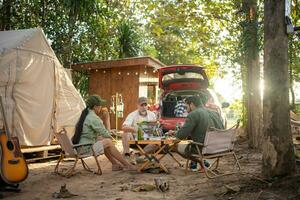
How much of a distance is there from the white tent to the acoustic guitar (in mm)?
2594

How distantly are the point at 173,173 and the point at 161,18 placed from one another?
6.39m

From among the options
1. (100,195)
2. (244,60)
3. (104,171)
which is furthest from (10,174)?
(244,60)

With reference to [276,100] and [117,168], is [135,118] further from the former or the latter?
[276,100]

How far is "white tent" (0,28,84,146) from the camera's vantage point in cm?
835

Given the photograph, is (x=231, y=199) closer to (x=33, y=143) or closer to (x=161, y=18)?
(x=33, y=143)

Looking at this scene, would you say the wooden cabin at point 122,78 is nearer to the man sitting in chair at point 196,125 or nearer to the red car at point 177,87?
the red car at point 177,87

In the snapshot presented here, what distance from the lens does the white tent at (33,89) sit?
835 cm

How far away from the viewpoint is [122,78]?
15969 mm

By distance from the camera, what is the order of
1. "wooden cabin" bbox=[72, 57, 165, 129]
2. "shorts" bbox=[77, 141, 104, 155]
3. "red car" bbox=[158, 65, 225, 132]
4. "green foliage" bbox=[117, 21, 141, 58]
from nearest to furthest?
1. "shorts" bbox=[77, 141, 104, 155]
2. "red car" bbox=[158, 65, 225, 132]
3. "wooden cabin" bbox=[72, 57, 165, 129]
4. "green foliage" bbox=[117, 21, 141, 58]

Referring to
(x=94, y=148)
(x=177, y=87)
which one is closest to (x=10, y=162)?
(x=94, y=148)

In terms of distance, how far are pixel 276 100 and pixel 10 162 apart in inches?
151

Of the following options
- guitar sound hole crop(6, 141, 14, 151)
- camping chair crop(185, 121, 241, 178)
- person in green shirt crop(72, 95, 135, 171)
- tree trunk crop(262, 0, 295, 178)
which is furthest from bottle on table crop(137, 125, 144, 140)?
tree trunk crop(262, 0, 295, 178)

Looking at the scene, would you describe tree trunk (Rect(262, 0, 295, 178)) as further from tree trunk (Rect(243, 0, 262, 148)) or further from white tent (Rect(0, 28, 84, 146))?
white tent (Rect(0, 28, 84, 146))

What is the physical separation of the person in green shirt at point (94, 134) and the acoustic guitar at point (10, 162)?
1.51 meters
